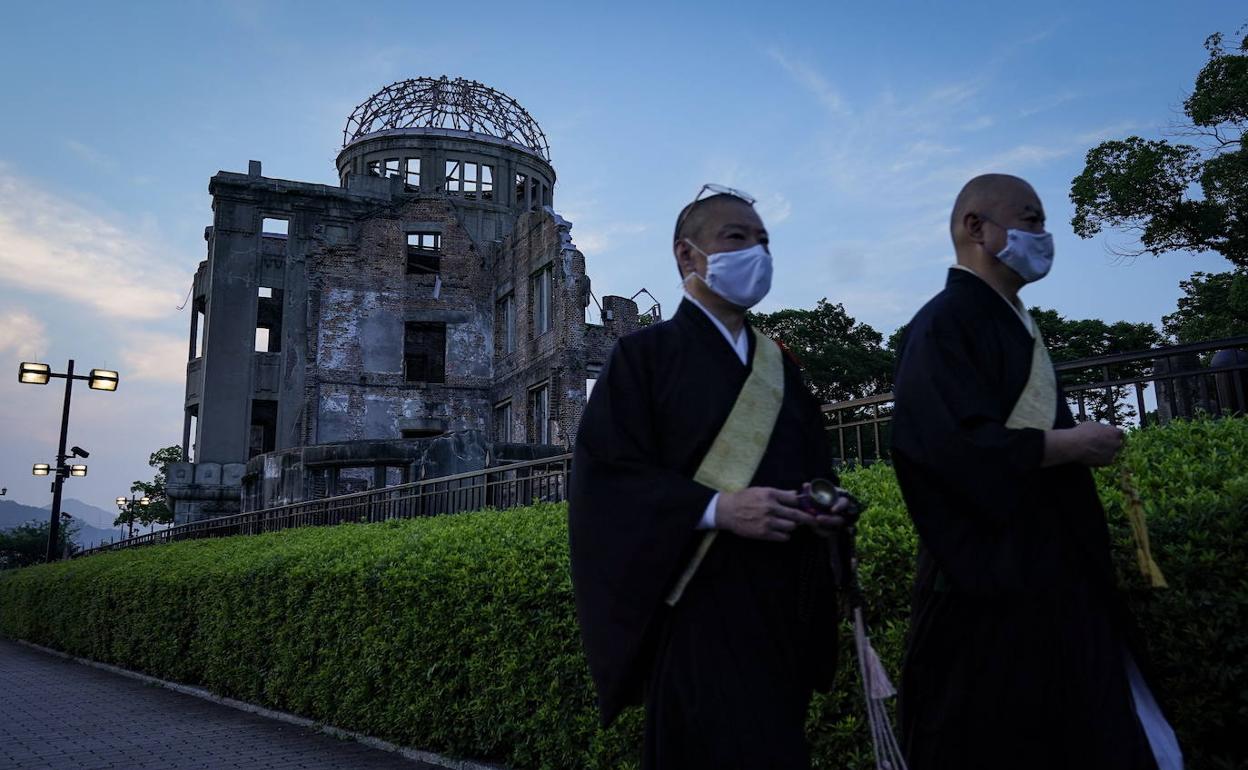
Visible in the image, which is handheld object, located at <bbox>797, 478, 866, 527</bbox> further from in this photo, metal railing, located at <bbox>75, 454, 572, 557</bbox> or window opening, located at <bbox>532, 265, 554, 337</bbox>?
window opening, located at <bbox>532, 265, 554, 337</bbox>

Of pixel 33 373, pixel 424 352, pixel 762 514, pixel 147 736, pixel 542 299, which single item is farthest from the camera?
pixel 424 352

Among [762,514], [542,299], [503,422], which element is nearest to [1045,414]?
[762,514]

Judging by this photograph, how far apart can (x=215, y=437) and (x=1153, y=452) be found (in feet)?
116

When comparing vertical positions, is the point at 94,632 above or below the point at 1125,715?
below

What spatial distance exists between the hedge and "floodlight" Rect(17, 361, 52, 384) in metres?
11.5

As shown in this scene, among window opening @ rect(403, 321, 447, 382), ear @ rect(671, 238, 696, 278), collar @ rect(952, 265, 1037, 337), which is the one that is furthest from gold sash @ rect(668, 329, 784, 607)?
window opening @ rect(403, 321, 447, 382)

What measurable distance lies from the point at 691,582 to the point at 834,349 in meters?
43.5

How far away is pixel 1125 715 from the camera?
2525 millimetres

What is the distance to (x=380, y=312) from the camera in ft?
115

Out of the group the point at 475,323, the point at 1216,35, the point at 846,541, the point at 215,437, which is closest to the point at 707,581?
the point at 846,541

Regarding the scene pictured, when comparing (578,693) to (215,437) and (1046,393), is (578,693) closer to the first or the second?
(1046,393)

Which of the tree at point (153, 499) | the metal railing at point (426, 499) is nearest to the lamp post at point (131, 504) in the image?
the tree at point (153, 499)

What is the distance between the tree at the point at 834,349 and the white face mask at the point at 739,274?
1607 inches

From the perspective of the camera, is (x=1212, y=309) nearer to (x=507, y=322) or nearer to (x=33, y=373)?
(x=507, y=322)
